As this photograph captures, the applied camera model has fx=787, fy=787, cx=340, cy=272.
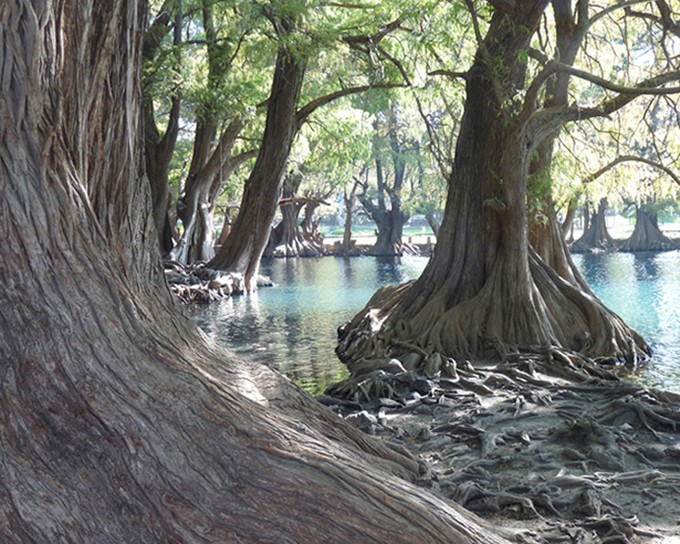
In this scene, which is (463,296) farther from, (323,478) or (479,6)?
(323,478)

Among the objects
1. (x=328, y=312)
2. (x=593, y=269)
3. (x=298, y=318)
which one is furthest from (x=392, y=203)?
(x=298, y=318)

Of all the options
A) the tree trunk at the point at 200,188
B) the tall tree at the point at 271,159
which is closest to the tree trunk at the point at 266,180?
the tall tree at the point at 271,159

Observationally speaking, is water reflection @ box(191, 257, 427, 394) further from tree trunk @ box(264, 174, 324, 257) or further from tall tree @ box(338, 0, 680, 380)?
tree trunk @ box(264, 174, 324, 257)

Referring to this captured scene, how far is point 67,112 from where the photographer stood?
11.2ft

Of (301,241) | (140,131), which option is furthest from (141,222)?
(301,241)

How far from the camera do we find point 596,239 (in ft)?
140

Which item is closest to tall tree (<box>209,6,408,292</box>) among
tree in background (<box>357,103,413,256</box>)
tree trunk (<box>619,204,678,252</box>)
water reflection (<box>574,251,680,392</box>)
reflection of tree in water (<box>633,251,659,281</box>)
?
water reflection (<box>574,251,680,392</box>)

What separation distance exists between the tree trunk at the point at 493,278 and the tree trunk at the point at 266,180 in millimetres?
6881

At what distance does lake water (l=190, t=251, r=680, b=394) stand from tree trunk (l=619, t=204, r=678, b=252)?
32.0 ft

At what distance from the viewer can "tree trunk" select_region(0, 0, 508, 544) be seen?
2.93 m

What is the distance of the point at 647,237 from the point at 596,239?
2.61 m

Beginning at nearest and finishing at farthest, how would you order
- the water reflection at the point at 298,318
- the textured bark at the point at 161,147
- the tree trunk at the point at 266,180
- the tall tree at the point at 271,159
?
1. the water reflection at the point at 298,318
2. the tall tree at the point at 271,159
3. the tree trunk at the point at 266,180
4. the textured bark at the point at 161,147

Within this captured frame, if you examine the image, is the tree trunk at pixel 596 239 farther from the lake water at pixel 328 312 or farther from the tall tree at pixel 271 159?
the tall tree at pixel 271 159

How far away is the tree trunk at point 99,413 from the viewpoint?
9.61 feet
